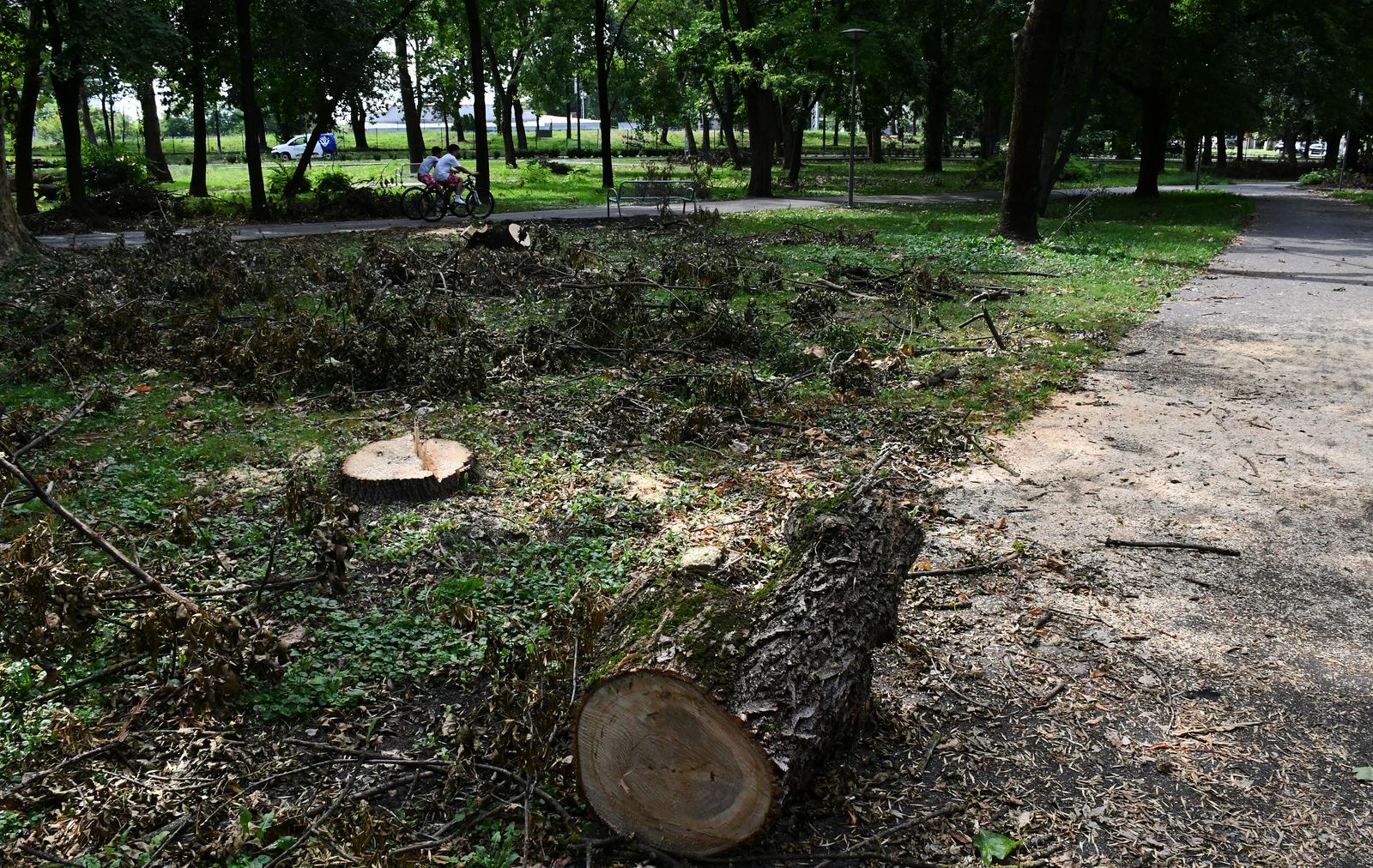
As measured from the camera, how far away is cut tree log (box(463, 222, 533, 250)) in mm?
14008

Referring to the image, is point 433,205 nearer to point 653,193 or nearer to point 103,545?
point 653,193

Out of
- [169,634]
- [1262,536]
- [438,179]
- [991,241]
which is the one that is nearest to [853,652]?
[169,634]

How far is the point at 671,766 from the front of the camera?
9.71 feet

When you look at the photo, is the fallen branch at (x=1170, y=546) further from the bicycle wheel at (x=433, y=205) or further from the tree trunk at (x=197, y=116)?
the tree trunk at (x=197, y=116)

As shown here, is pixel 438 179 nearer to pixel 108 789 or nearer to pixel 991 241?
pixel 991 241

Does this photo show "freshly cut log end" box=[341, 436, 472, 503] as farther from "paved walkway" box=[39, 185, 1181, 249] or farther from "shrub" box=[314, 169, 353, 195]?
"shrub" box=[314, 169, 353, 195]

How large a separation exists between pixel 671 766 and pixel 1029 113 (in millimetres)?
16607

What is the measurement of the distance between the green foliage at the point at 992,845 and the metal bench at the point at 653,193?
Answer: 18.2m

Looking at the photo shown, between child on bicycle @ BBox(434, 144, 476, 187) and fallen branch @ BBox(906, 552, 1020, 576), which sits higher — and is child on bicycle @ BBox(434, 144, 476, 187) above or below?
above

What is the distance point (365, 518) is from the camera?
221 inches

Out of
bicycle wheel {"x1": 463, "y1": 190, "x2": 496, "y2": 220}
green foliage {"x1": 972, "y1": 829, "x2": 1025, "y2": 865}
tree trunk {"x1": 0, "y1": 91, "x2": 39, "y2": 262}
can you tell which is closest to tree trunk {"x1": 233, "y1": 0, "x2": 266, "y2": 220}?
bicycle wheel {"x1": 463, "y1": 190, "x2": 496, "y2": 220}

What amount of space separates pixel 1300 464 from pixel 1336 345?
4.35m

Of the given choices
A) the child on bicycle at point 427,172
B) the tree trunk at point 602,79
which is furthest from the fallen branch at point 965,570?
the tree trunk at point 602,79

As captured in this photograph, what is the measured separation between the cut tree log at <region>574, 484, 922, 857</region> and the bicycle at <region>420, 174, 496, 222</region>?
1910 cm
